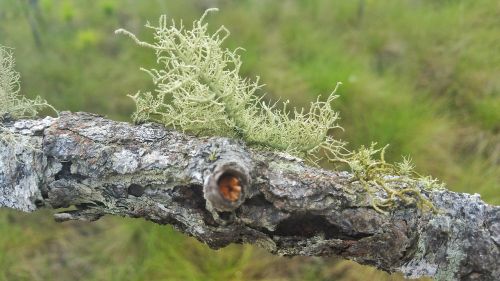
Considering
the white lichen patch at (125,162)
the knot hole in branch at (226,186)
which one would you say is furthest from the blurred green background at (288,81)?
the knot hole in branch at (226,186)

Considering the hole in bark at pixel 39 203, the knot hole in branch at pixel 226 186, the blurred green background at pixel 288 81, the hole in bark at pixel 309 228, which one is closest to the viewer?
the knot hole in branch at pixel 226 186

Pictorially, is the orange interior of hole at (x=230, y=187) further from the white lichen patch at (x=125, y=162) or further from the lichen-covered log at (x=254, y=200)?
the white lichen patch at (x=125, y=162)

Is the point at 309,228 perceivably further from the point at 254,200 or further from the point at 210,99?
the point at 210,99

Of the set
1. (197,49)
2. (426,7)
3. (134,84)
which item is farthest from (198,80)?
(426,7)

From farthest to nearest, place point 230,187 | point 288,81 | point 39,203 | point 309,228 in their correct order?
point 288,81 → point 39,203 → point 309,228 → point 230,187

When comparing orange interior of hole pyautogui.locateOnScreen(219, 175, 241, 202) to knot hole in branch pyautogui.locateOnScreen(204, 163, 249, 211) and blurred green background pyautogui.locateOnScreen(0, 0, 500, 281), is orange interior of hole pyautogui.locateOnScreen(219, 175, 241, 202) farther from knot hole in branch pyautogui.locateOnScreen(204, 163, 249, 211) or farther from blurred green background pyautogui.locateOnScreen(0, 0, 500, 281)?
blurred green background pyautogui.locateOnScreen(0, 0, 500, 281)

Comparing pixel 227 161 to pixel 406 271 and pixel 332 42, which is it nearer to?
pixel 406 271

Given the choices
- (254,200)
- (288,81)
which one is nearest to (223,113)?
(254,200)

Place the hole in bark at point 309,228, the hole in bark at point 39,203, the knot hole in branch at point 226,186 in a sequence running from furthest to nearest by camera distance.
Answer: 1. the hole in bark at point 39,203
2. the hole in bark at point 309,228
3. the knot hole in branch at point 226,186
